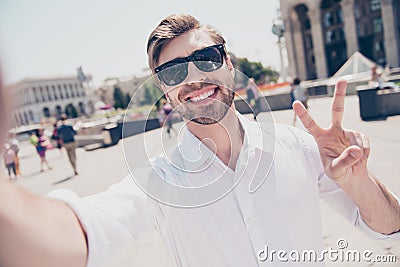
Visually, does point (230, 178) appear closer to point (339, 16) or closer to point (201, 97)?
point (201, 97)

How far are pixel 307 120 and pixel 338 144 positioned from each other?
141mm

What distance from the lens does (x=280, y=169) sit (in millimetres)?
1234

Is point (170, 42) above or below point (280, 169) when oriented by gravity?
above

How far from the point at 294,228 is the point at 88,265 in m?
0.72

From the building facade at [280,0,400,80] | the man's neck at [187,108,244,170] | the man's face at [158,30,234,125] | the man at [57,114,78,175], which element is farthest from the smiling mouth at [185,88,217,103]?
the building facade at [280,0,400,80]

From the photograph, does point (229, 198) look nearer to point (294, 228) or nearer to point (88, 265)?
point (294, 228)

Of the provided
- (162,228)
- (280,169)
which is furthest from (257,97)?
(162,228)

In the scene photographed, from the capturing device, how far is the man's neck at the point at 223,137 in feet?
4.11

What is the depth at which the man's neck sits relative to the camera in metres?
1.25

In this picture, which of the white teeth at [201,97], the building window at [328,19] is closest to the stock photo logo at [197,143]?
the white teeth at [201,97]

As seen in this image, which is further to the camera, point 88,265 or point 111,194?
point 111,194

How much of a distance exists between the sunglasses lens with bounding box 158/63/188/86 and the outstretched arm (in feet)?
1.48

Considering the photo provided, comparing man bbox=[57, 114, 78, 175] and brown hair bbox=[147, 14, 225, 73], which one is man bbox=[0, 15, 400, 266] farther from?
man bbox=[57, 114, 78, 175]

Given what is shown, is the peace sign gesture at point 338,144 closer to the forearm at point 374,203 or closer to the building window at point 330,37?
the forearm at point 374,203
